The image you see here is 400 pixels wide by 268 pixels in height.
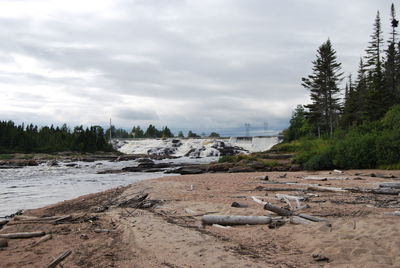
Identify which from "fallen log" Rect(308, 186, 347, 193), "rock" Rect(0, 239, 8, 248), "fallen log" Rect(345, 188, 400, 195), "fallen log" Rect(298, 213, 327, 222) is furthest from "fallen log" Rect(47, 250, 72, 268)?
"fallen log" Rect(345, 188, 400, 195)

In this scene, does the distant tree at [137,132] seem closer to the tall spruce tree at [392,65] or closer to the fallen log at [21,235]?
the tall spruce tree at [392,65]

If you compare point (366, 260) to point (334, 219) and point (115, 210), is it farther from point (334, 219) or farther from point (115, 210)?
point (115, 210)

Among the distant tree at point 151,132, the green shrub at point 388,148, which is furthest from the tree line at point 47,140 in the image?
the green shrub at point 388,148

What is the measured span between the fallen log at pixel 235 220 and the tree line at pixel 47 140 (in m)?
65.7

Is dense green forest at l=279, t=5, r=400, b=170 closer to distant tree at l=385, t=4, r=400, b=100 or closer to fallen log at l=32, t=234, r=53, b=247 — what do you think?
distant tree at l=385, t=4, r=400, b=100

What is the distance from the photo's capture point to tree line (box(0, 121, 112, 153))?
67438 millimetres

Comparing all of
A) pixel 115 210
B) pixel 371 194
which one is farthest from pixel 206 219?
pixel 371 194

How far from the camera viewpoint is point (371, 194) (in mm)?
11070

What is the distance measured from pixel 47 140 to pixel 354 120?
199ft

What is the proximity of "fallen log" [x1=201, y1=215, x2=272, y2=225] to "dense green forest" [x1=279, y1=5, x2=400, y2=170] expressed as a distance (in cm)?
1498

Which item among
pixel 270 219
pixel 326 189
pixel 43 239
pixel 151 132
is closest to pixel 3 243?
pixel 43 239

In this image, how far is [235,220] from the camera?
778 cm

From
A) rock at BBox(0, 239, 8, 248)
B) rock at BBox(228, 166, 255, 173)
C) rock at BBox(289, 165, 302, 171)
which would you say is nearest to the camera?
rock at BBox(0, 239, 8, 248)

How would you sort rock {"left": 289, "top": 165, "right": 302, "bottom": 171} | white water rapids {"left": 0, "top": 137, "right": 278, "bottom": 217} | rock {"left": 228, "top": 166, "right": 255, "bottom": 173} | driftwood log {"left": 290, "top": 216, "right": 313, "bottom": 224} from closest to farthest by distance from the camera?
driftwood log {"left": 290, "top": 216, "right": 313, "bottom": 224}, white water rapids {"left": 0, "top": 137, "right": 278, "bottom": 217}, rock {"left": 289, "top": 165, "right": 302, "bottom": 171}, rock {"left": 228, "top": 166, "right": 255, "bottom": 173}
